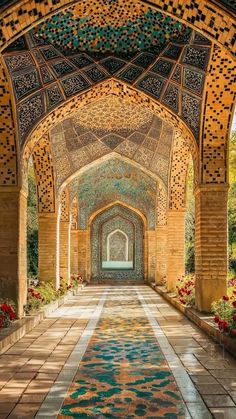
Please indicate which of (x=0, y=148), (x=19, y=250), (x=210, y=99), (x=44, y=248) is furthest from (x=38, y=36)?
(x=44, y=248)

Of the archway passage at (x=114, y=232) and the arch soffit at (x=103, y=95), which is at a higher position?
the arch soffit at (x=103, y=95)

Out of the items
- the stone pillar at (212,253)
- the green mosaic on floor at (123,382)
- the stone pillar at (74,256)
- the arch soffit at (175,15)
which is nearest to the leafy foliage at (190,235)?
the stone pillar at (74,256)

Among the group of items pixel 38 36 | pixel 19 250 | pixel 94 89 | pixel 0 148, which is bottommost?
pixel 19 250

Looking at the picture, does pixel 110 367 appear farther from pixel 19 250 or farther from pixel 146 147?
pixel 146 147

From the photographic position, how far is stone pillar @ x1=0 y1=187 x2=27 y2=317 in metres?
8.91

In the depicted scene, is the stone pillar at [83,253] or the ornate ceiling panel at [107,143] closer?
the ornate ceiling panel at [107,143]

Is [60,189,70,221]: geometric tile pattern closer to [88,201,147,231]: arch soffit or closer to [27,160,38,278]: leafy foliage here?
[27,160,38,278]: leafy foliage

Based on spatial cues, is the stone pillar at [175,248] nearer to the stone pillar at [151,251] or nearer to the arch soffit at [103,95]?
the arch soffit at [103,95]

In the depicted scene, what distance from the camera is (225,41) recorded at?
20.5 ft

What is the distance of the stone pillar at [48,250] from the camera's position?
13.5 meters

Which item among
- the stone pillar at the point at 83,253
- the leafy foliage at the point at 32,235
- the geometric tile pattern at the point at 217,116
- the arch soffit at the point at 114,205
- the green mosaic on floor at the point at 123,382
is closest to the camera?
the green mosaic on floor at the point at 123,382

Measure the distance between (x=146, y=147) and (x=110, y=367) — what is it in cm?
950

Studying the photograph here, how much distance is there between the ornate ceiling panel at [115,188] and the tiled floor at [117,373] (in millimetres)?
10208

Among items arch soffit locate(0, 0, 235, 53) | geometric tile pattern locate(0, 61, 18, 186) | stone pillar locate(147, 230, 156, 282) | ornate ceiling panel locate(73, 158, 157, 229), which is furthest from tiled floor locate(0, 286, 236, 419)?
stone pillar locate(147, 230, 156, 282)
